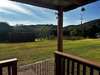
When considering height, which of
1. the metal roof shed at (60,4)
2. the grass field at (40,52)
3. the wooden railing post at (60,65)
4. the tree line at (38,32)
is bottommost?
the grass field at (40,52)

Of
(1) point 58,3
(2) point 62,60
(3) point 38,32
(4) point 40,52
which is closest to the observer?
(2) point 62,60

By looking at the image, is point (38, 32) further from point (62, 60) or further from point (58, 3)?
point (62, 60)

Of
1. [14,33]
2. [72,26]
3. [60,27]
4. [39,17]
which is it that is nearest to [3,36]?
[14,33]

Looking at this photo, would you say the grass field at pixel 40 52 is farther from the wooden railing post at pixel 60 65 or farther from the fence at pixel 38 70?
the wooden railing post at pixel 60 65

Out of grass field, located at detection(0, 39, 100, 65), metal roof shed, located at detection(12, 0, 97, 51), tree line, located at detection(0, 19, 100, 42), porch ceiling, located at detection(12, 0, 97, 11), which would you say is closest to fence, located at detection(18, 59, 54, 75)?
metal roof shed, located at detection(12, 0, 97, 51)

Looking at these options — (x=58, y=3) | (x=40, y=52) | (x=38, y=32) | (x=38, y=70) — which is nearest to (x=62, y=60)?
(x=58, y=3)

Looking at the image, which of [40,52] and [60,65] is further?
[40,52]

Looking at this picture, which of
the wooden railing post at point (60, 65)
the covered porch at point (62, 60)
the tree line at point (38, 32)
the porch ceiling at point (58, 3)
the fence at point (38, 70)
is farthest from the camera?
the tree line at point (38, 32)

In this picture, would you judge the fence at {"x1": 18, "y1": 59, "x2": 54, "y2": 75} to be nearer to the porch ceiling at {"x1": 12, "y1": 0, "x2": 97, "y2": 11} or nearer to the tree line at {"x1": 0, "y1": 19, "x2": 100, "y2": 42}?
the porch ceiling at {"x1": 12, "y1": 0, "x2": 97, "y2": 11}

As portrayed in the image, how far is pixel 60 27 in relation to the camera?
120 inches

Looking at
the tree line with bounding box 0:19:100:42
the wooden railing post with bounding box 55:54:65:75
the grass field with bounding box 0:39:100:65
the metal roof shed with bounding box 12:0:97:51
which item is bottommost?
the grass field with bounding box 0:39:100:65

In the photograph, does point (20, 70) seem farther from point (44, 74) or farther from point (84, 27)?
point (84, 27)

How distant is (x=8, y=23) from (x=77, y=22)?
14.9ft

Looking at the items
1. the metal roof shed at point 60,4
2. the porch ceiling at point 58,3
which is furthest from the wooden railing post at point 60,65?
the porch ceiling at point 58,3
